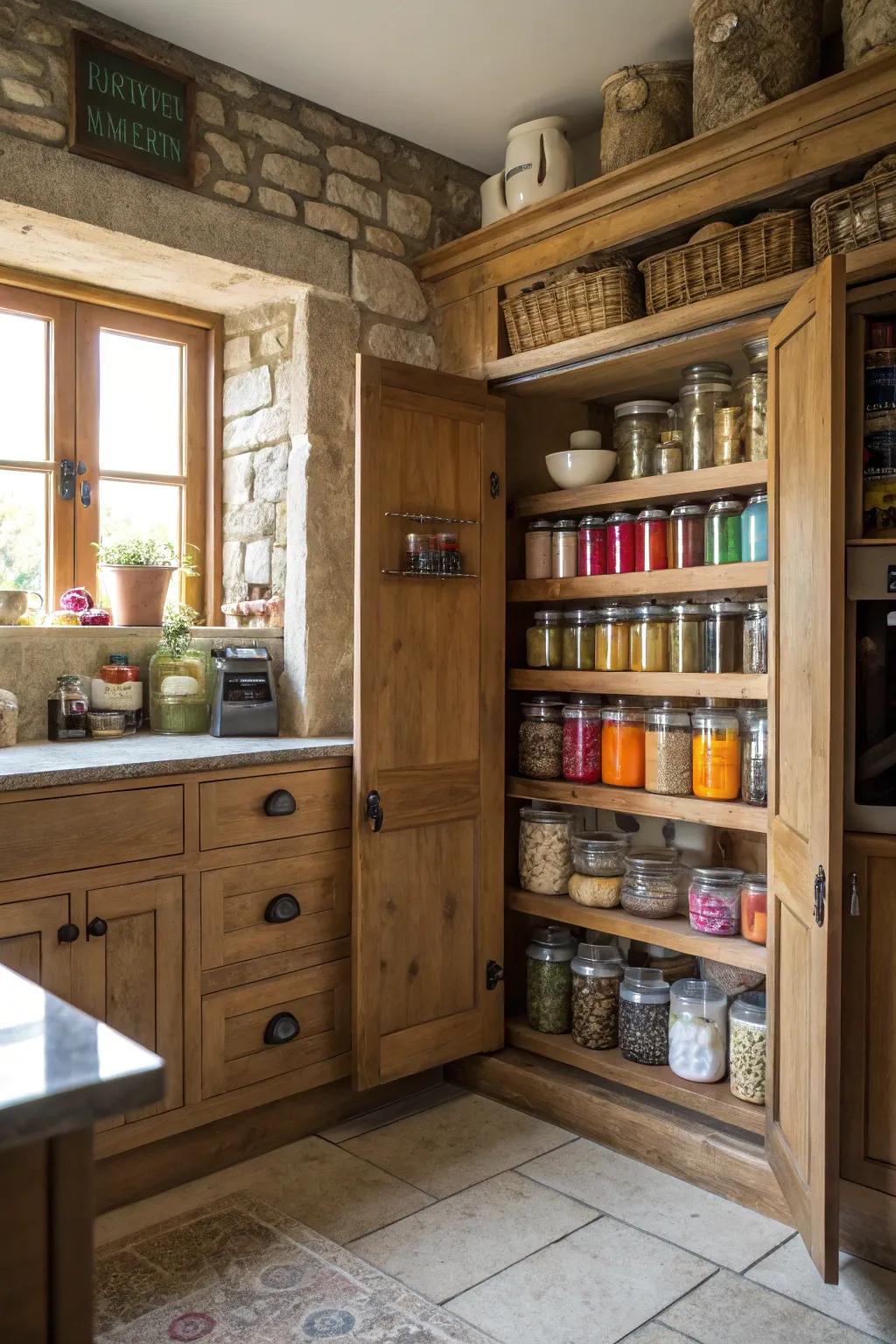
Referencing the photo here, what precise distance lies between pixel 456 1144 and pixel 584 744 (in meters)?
1.13

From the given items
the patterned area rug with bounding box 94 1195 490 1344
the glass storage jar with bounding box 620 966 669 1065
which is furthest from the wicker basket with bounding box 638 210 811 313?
the patterned area rug with bounding box 94 1195 490 1344

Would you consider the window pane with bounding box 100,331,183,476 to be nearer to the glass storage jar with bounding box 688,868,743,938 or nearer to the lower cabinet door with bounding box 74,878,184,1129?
the lower cabinet door with bounding box 74,878,184,1129

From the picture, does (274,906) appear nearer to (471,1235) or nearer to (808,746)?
(471,1235)

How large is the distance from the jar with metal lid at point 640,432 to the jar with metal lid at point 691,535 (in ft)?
0.65

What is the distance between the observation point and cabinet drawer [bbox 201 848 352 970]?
2578 mm

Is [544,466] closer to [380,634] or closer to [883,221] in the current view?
[380,634]

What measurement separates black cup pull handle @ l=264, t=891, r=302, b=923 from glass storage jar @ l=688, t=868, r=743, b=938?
1037mm

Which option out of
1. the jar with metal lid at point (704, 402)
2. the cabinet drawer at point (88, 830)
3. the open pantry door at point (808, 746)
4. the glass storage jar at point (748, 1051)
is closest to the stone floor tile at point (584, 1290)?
the open pantry door at point (808, 746)

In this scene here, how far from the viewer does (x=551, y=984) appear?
3.12 metres

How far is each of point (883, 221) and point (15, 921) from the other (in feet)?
7.62

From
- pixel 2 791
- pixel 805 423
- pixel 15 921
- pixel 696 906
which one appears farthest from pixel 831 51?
pixel 15 921

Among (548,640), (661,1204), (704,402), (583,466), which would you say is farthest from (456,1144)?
(704,402)

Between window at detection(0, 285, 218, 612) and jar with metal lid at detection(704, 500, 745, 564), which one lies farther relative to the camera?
window at detection(0, 285, 218, 612)

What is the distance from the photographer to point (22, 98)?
254 centimetres
